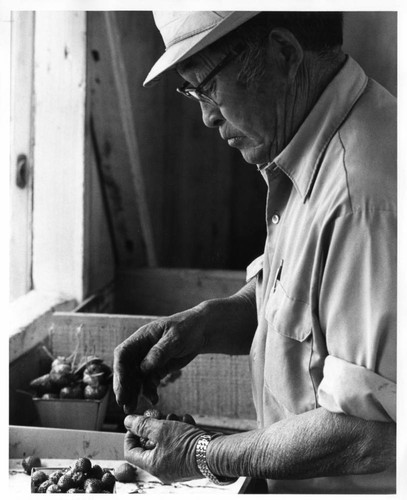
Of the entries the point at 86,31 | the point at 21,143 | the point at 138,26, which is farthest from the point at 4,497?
the point at 138,26

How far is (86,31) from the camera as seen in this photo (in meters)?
1.86

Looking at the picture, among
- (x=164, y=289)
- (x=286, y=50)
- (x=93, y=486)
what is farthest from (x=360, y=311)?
(x=164, y=289)

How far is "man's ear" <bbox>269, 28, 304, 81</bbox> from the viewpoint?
983mm

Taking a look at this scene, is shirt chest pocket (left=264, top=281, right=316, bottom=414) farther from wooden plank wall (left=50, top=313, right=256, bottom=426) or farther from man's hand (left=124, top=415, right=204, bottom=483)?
wooden plank wall (left=50, top=313, right=256, bottom=426)

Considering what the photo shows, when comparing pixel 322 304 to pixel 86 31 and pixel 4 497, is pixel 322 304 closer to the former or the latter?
pixel 4 497

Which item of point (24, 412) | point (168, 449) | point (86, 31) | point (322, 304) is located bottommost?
point (24, 412)

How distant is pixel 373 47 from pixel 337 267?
1.55m

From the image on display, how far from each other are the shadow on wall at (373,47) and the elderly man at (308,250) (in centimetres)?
107

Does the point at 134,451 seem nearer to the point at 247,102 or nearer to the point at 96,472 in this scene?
the point at 96,472

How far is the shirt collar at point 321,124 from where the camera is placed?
3.19ft

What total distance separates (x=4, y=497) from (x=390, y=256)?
0.63 metres

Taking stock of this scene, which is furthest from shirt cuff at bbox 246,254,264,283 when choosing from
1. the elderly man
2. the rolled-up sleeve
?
the rolled-up sleeve

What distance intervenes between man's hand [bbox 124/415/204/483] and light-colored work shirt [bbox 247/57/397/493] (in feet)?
0.42
